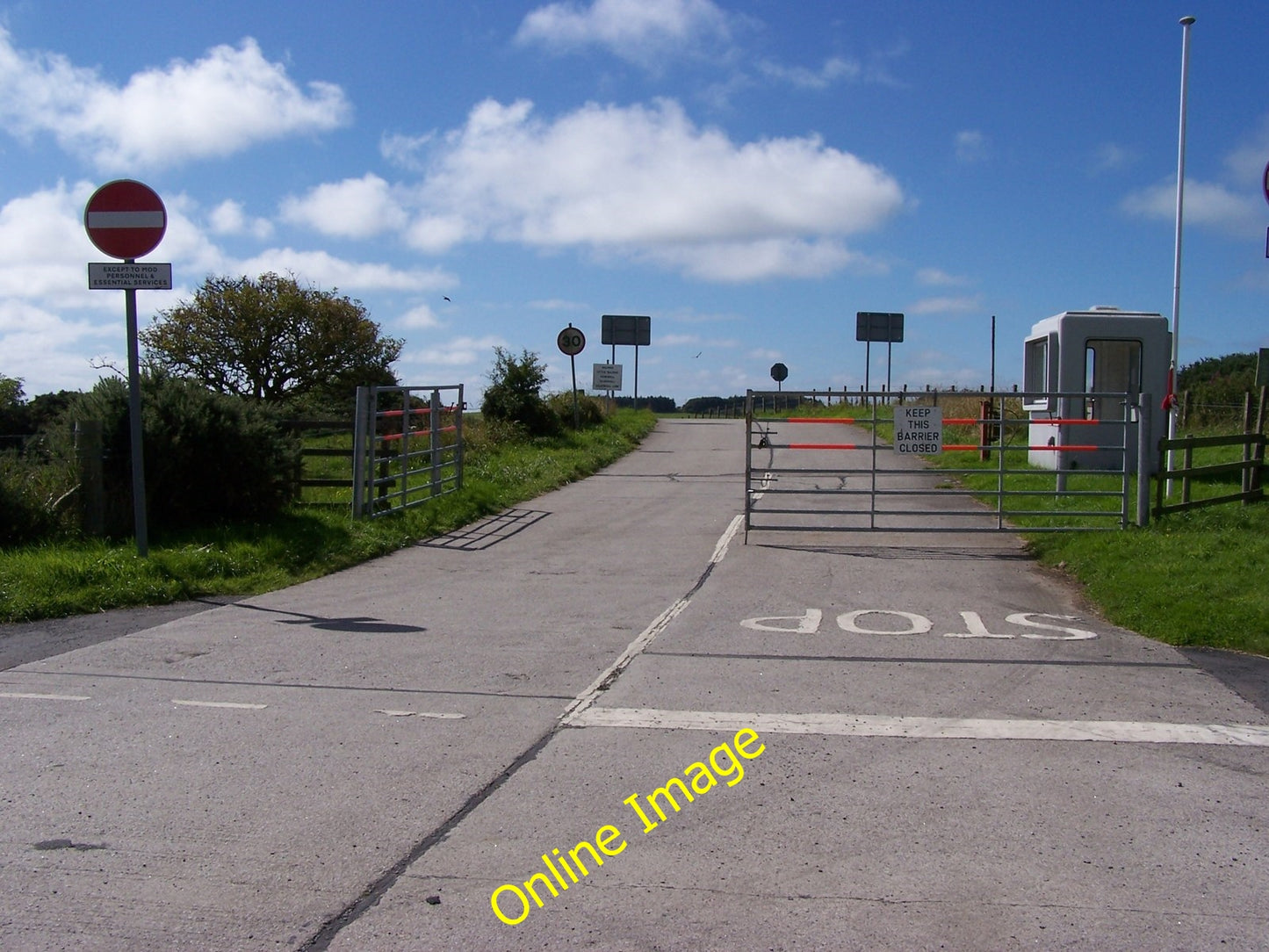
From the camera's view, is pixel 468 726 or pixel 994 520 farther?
pixel 994 520

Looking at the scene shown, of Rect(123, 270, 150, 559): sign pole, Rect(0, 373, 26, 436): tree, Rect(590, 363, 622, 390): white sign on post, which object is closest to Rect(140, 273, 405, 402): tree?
Rect(0, 373, 26, 436): tree

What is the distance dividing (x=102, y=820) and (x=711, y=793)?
2.70 m

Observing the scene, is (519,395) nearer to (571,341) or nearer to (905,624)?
(571,341)

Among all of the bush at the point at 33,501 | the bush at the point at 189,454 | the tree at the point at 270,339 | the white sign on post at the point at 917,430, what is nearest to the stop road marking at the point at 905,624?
the white sign on post at the point at 917,430

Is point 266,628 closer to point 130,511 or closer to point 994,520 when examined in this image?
point 130,511

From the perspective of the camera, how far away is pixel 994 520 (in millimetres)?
15406

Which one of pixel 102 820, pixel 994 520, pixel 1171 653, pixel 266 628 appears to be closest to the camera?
pixel 102 820

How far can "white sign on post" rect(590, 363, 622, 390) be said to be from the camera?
35.3 m

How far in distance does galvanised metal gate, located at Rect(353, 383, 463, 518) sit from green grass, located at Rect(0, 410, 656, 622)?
35cm

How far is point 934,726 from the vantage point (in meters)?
6.27

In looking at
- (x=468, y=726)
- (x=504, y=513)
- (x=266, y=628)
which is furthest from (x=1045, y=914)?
(x=504, y=513)

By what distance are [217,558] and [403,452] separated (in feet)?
14.6

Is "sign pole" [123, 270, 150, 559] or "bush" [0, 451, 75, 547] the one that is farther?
"bush" [0, 451, 75, 547]

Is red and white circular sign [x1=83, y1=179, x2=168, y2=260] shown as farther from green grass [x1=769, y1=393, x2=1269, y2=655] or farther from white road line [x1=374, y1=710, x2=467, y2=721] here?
green grass [x1=769, y1=393, x2=1269, y2=655]
